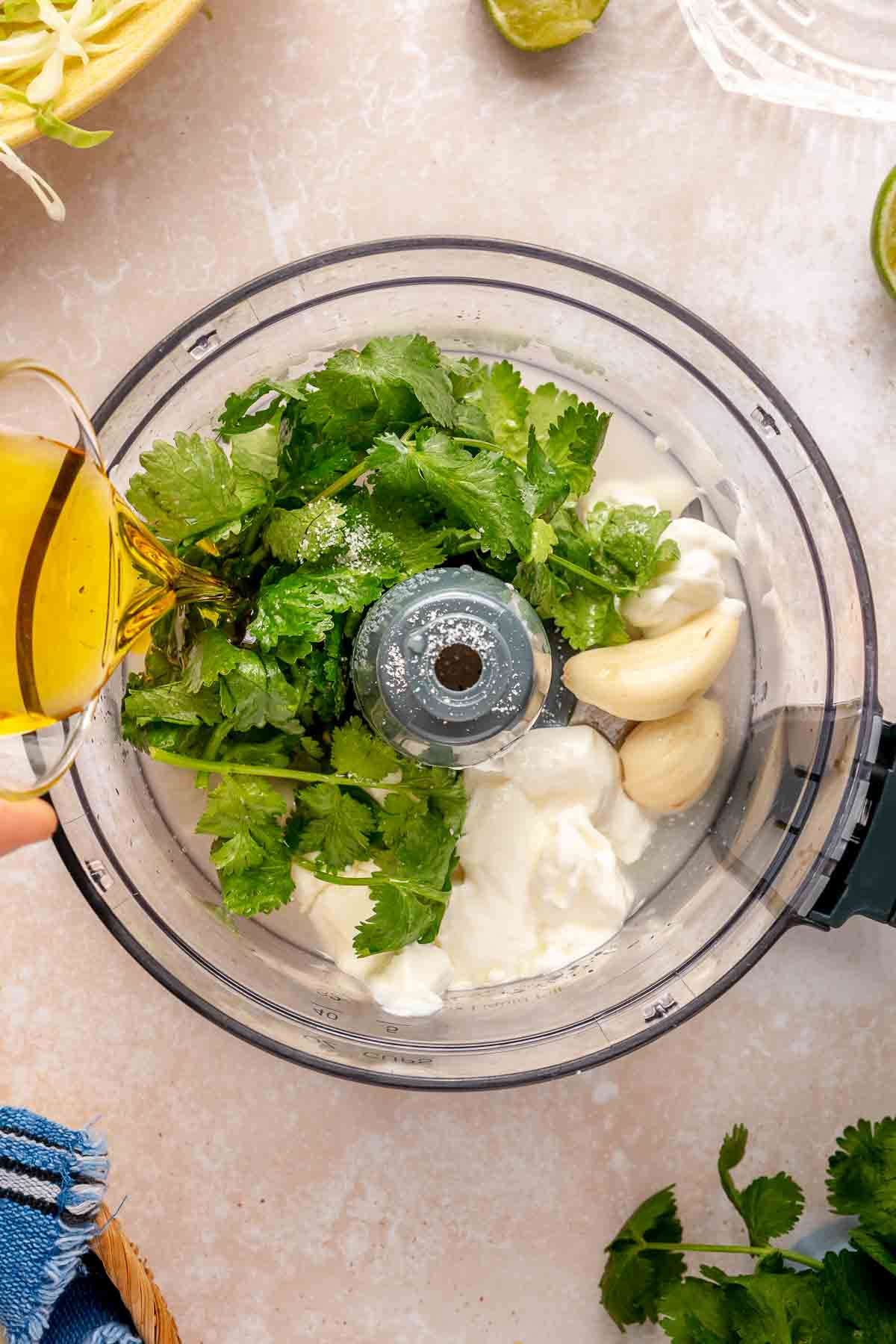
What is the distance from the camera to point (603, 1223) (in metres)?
1.23

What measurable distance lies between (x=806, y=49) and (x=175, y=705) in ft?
3.17

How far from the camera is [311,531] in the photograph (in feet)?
3.15

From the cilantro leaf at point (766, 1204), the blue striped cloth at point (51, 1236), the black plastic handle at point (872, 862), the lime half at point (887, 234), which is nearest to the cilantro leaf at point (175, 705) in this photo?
the blue striped cloth at point (51, 1236)

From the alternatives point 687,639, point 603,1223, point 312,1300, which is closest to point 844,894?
point 687,639

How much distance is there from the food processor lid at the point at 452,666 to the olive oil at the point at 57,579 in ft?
0.69

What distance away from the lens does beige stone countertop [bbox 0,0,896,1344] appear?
1.22 metres

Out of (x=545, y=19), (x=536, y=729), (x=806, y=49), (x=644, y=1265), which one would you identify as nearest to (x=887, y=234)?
(x=806, y=49)

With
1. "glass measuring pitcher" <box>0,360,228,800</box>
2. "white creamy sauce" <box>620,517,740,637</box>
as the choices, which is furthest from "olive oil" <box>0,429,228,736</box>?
"white creamy sauce" <box>620,517,740,637</box>

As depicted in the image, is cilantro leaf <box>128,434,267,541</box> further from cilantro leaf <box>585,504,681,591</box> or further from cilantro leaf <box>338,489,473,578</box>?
cilantro leaf <box>585,504,681,591</box>

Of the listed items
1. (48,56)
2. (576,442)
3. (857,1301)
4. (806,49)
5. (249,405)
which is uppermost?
(806,49)

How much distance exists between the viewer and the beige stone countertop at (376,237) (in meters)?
1.22

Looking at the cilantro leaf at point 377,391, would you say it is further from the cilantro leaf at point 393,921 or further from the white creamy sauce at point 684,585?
the cilantro leaf at point 393,921

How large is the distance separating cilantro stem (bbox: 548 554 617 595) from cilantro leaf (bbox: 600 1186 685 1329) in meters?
0.62

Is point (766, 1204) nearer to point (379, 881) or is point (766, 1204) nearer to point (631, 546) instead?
point (379, 881)
